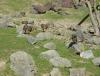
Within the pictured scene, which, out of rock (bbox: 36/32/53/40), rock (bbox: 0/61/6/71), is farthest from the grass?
rock (bbox: 36/32/53/40)

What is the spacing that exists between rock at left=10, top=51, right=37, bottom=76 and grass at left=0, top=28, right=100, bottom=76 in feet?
0.95

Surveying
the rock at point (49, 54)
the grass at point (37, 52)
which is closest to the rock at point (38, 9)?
the grass at point (37, 52)

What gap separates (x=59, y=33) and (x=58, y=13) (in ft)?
33.3

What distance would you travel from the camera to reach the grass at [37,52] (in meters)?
20.1

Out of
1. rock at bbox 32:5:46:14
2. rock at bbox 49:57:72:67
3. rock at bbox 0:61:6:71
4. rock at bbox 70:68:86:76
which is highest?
rock at bbox 0:61:6:71

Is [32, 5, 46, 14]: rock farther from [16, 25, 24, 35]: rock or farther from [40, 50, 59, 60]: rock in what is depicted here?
[40, 50, 59, 60]: rock

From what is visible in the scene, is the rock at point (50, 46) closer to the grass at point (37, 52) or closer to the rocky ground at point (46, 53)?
the rocky ground at point (46, 53)

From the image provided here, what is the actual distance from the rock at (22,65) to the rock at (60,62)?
1196mm

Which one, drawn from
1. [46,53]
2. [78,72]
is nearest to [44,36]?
[46,53]

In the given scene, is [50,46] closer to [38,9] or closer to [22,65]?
[22,65]

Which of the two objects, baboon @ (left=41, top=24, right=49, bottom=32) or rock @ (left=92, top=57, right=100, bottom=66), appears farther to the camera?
baboon @ (left=41, top=24, right=49, bottom=32)

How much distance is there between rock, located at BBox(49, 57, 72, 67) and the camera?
67.7 ft

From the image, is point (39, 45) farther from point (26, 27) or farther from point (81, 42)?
point (26, 27)

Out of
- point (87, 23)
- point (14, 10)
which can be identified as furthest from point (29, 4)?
point (87, 23)
